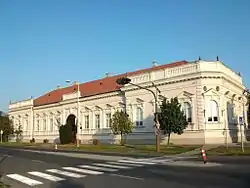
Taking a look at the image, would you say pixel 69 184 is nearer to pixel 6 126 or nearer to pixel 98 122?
pixel 98 122

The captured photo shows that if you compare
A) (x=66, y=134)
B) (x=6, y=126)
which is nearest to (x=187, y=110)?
(x=66, y=134)

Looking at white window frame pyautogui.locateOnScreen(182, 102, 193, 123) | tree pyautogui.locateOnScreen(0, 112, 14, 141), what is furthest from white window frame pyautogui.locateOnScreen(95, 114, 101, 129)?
tree pyautogui.locateOnScreen(0, 112, 14, 141)

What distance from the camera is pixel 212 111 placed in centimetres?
4038

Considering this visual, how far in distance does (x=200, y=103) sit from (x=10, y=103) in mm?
62931

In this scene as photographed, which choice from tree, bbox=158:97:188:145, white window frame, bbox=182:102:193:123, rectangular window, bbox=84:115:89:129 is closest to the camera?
tree, bbox=158:97:188:145

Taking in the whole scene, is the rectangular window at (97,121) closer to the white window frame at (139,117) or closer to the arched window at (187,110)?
the white window frame at (139,117)

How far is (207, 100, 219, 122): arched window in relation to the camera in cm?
4006

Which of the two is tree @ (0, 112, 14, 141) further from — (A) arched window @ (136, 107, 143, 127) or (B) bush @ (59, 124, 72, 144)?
(A) arched window @ (136, 107, 143, 127)

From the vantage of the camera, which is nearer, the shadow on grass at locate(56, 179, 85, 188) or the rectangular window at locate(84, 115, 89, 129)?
the shadow on grass at locate(56, 179, 85, 188)

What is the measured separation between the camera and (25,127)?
7881cm

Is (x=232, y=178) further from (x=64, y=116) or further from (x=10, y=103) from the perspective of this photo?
(x=10, y=103)

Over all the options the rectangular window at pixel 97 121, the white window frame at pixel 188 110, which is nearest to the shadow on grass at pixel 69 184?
the white window frame at pixel 188 110

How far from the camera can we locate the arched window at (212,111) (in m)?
40.1

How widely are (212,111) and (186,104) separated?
3.51 meters
